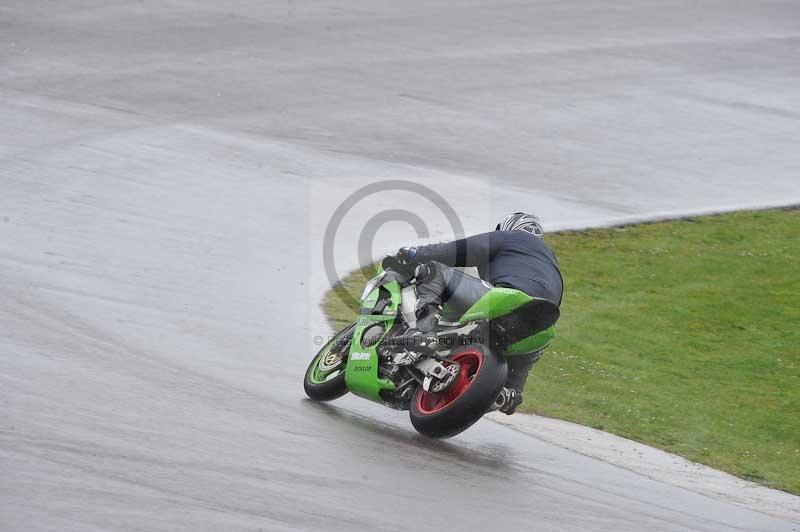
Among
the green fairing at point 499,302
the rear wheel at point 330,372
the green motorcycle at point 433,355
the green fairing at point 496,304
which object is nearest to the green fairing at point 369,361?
the green motorcycle at point 433,355

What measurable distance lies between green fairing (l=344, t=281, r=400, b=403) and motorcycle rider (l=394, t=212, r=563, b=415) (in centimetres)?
19

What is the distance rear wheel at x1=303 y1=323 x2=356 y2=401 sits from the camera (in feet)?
27.2

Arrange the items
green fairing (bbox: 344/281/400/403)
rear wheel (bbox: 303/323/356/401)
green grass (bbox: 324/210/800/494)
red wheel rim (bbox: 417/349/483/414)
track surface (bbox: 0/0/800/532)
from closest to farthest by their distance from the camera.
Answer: track surface (bbox: 0/0/800/532)
red wheel rim (bbox: 417/349/483/414)
green fairing (bbox: 344/281/400/403)
rear wheel (bbox: 303/323/356/401)
green grass (bbox: 324/210/800/494)

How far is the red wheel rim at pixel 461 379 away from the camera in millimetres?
7496

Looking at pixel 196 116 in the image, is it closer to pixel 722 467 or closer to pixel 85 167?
pixel 85 167

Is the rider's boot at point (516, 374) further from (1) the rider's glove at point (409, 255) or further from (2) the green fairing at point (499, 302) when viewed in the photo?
(1) the rider's glove at point (409, 255)

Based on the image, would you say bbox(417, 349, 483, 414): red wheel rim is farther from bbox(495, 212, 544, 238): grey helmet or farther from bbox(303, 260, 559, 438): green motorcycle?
bbox(495, 212, 544, 238): grey helmet

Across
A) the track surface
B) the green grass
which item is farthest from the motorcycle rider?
the green grass

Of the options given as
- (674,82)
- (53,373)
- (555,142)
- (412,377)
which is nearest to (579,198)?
(555,142)

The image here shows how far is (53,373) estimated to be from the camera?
25.1 feet

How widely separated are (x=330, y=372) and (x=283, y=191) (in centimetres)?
619

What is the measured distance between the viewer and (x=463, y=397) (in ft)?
23.7

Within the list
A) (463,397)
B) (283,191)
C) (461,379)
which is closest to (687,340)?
(461,379)
